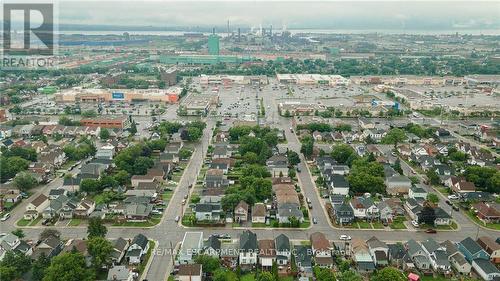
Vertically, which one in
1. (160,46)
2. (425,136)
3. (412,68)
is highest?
(160,46)

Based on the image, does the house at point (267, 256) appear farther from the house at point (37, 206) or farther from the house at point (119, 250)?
the house at point (37, 206)

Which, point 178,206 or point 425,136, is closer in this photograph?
point 178,206

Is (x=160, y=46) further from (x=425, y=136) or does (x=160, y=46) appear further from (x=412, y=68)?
(x=425, y=136)

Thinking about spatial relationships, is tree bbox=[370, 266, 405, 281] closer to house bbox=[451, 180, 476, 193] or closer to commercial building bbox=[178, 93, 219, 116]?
house bbox=[451, 180, 476, 193]

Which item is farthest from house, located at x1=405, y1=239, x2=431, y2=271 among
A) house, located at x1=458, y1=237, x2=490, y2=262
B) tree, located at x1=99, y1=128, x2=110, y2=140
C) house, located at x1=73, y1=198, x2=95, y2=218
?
tree, located at x1=99, y1=128, x2=110, y2=140

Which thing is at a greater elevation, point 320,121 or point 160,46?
point 160,46

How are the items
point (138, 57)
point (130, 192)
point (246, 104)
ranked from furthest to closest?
point (138, 57) < point (246, 104) < point (130, 192)

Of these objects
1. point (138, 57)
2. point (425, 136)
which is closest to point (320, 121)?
point (425, 136)
